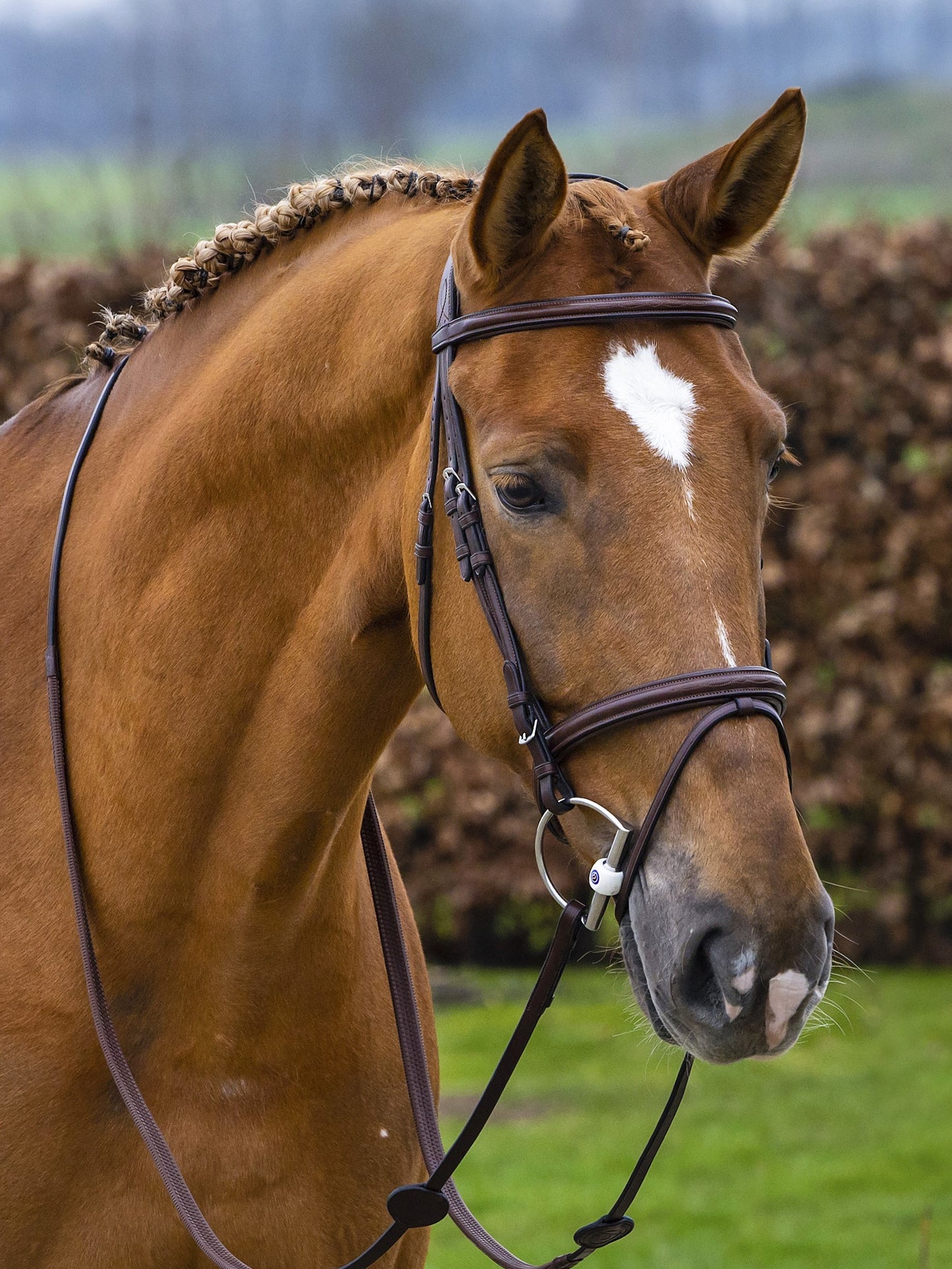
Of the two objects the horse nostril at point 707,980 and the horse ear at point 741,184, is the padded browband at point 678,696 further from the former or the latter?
the horse ear at point 741,184

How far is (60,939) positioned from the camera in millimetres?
2105

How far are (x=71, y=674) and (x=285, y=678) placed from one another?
40cm

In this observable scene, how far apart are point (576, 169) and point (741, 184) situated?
45.3ft

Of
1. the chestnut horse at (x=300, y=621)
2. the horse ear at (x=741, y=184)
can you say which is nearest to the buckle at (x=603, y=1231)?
the chestnut horse at (x=300, y=621)

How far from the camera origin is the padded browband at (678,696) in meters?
1.62

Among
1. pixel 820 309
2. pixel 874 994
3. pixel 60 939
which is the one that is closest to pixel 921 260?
pixel 820 309

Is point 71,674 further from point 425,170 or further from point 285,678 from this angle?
point 425,170

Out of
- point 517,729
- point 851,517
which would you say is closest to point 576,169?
point 851,517

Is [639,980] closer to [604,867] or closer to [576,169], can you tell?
[604,867]

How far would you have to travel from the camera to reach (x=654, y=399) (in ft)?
5.68

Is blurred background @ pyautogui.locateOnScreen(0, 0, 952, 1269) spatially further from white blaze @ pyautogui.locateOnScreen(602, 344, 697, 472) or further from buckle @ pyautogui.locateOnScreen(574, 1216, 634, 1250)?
buckle @ pyautogui.locateOnScreen(574, 1216, 634, 1250)

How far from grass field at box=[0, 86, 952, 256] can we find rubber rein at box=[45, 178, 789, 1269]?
5.18m

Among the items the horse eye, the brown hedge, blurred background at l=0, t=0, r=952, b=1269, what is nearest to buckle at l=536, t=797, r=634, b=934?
the horse eye

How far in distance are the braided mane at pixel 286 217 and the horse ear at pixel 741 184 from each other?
0.37 meters
